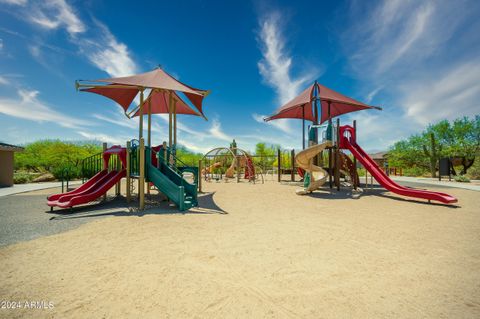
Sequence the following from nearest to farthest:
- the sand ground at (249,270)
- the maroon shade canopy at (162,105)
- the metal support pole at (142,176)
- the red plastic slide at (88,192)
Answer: the sand ground at (249,270), the red plastic slide at (88,192), the metal support pole at (142,176), the maroon shade canopy at (162,105)

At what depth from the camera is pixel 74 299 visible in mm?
2260

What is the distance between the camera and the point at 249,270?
2871 mm

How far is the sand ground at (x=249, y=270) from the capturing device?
2127 mm

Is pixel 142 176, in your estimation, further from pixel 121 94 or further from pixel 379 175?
pixel 379 175

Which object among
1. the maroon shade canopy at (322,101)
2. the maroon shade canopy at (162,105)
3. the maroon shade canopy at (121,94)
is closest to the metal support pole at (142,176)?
the maroon shade canopy at (121,94)

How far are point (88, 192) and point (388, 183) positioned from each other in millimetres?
11887

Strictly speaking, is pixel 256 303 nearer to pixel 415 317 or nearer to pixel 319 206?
pixel 415 317

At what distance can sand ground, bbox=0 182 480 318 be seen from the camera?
2.13m

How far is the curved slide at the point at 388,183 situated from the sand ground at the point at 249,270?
291 cm

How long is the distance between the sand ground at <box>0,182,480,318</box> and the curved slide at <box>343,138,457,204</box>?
2.91 meters

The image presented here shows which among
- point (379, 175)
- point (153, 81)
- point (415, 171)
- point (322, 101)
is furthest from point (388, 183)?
point (415, 171)

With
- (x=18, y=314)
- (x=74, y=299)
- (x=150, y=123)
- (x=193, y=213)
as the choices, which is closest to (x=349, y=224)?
(x=193, y=213)

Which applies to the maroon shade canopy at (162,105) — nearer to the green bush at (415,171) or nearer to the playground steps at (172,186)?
the playground steps at (172,186)

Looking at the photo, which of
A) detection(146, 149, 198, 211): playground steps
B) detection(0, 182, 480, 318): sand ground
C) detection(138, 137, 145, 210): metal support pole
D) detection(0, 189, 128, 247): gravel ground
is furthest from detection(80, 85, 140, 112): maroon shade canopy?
detection(0, 182, 480, 318): sand ground
